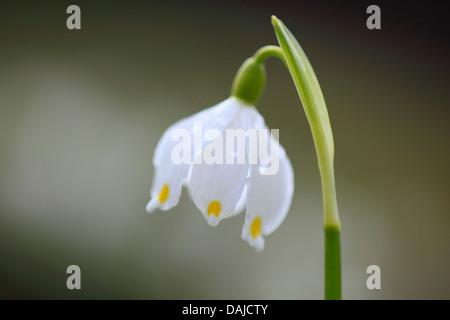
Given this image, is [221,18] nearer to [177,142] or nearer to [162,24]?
[162,24]

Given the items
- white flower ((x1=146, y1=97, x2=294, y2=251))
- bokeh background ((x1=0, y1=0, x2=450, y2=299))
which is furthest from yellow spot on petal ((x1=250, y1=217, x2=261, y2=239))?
bokeh background ((x1=0, y1=0, x2=450, y2=299))

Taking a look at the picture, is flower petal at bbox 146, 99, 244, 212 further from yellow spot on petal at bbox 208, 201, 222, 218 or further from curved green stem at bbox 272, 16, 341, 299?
curved green stem at bbox 272, 16, 341, 299

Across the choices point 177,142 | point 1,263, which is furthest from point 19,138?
point 177,142

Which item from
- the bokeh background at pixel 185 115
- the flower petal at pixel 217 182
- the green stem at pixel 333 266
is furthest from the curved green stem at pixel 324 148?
the bokeh background at pixel 185 115

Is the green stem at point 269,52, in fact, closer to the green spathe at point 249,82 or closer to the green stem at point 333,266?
the green spathe at point 249,82

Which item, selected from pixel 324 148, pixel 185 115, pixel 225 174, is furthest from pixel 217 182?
pixel 185 115
